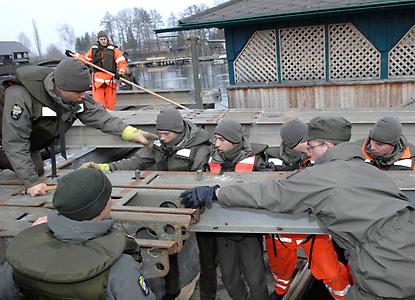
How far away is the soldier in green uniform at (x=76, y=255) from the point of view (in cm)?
166

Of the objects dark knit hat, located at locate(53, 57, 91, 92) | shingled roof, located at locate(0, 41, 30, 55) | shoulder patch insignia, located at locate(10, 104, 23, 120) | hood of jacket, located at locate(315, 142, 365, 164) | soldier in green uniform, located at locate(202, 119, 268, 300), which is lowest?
soldier in green uniform, located at locate(202, 119, 268, 300)

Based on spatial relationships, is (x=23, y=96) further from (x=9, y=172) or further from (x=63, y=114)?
(x=9, y=172)

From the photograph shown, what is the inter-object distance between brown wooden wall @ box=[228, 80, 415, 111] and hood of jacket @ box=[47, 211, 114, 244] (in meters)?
7.94

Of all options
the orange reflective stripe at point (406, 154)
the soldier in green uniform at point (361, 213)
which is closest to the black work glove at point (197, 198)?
the soldier in green uniform at point (361, 213)

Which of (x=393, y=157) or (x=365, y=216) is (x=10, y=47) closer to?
(x=393, y=157)

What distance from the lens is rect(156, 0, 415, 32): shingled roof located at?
7.79 m

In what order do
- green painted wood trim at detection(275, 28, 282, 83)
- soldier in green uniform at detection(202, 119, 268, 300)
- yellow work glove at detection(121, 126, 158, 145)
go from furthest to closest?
1. green painted wood trim at detection(275, 28, 282, 83)
2. yellow work glove at detection(121, 126, 158, 145)
3. soldier in green uniform at detection(202, 119, 268, 300)

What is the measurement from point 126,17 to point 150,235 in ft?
368

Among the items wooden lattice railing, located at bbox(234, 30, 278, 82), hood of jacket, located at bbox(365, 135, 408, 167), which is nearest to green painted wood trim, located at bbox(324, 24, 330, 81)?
wooden lattice railing, located at bbox(234, 30, 278, 82)

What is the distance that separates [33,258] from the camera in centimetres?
171

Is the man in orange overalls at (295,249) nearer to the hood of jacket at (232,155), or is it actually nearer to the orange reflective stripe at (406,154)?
the hood of jacket at (232,155)

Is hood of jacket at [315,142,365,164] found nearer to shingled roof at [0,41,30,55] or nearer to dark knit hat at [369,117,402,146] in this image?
dark knit hat at [369,117,402,146]

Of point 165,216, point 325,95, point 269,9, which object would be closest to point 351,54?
point 325,95

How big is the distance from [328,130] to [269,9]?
656cm
